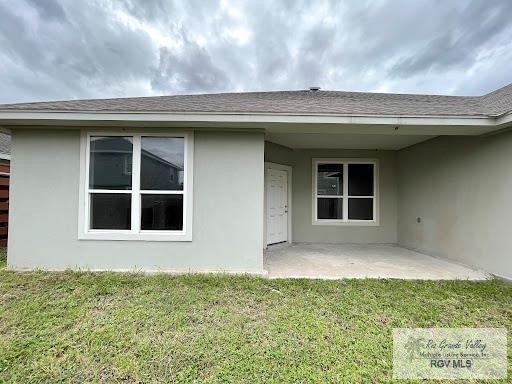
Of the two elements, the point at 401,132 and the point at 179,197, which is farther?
the point at 401,132

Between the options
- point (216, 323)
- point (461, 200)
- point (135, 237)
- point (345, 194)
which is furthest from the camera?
point (345, 194)

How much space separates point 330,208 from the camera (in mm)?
7801

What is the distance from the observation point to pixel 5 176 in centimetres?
721

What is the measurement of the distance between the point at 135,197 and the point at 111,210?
535mm

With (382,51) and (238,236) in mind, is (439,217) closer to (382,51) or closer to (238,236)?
(238,236)

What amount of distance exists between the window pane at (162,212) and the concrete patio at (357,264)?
204cm

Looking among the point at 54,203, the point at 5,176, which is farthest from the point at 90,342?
the point at 5,176

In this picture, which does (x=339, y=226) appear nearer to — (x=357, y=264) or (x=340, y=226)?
(x=340, y=226)

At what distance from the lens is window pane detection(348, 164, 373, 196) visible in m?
7.80

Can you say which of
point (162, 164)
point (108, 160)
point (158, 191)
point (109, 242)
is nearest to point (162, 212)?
point (158, 191)

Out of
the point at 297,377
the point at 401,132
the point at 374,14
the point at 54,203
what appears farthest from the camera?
the point at 374,14

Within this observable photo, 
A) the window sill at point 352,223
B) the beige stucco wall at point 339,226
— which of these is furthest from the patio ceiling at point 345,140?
the window sill at point 352,223

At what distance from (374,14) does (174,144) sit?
34.2ft

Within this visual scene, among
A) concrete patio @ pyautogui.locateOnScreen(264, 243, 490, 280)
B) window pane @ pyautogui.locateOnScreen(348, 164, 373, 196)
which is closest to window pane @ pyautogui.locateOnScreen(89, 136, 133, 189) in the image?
concrete patio @ pyautogui.locateOnScreen(264, 243, 490, 280)
